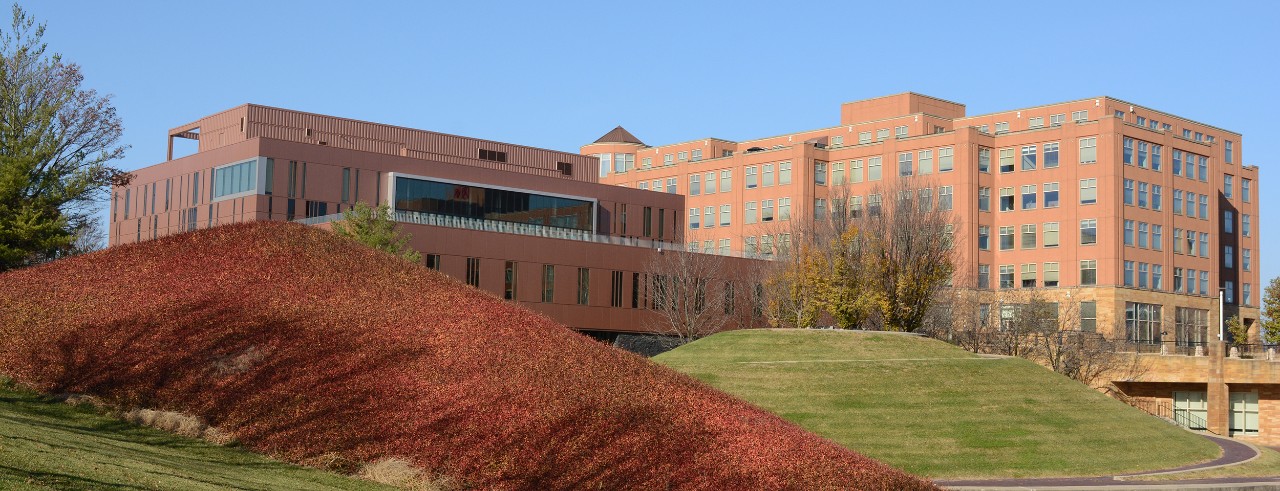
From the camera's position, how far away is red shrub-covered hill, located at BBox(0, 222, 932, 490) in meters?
18.8

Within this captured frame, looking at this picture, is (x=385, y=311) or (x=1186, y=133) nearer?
(x=385, y=311)

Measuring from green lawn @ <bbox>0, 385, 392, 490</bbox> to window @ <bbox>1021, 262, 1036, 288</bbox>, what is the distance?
8252 centimetres

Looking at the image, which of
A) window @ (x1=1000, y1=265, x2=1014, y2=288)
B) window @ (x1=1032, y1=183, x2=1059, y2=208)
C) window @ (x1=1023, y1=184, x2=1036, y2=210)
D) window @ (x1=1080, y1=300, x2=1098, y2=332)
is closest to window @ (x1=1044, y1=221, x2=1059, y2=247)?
window @ (x1=1032, y1=183, x2=1059, y2=208)

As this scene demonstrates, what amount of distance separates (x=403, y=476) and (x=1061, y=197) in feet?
268

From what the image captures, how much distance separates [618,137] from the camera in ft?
418

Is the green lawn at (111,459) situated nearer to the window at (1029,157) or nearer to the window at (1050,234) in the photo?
the window at (1050,234)

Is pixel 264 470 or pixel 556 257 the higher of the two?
pixel 556 257

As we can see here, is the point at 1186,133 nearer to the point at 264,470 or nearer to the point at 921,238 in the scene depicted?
the point at 921,238

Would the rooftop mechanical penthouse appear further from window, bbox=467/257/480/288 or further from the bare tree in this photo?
the bare tree

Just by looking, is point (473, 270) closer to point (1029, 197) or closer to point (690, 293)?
point (690, 293)

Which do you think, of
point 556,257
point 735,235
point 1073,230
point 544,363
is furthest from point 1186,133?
point 544,363

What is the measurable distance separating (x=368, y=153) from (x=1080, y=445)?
5386 cm

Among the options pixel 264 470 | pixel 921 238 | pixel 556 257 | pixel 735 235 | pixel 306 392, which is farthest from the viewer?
pixel 735 235

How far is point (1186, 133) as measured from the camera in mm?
107875
